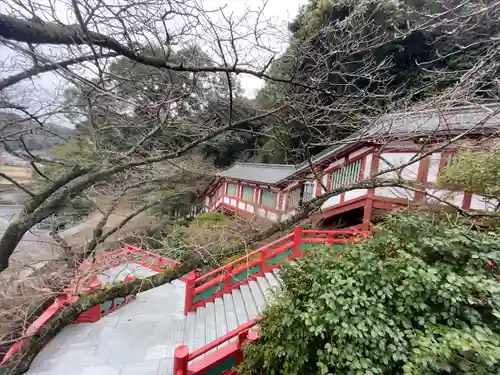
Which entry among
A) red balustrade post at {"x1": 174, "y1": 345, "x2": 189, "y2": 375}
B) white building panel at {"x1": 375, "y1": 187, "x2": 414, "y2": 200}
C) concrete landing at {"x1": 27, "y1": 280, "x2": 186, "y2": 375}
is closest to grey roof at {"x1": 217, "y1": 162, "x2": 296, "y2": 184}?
white building panel at {"x1": 375, "y1": 187, "x2": 414, "y2": 200}

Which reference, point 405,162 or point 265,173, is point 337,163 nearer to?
point 405,162

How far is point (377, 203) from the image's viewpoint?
6.91 meters

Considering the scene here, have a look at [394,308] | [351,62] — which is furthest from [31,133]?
[394,308]

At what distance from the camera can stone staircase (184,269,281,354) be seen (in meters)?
4.89

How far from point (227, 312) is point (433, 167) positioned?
5714 millimetres

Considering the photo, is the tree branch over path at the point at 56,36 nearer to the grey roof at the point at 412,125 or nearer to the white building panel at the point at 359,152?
the grey roof at the point at 412,125

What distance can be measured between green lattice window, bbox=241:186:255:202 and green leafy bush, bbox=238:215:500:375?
413 inches

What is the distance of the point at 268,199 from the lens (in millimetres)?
11930

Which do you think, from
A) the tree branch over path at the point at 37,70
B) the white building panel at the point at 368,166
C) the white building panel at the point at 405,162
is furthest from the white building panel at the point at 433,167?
the tree branch over path at the point at 37,70

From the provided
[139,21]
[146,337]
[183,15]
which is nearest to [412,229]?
[183,15]

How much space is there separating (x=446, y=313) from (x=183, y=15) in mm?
3582

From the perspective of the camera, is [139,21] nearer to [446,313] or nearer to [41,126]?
[41,126]

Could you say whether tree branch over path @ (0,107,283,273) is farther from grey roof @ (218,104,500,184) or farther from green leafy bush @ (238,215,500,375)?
green leafy bush @ (238,215,500,375)

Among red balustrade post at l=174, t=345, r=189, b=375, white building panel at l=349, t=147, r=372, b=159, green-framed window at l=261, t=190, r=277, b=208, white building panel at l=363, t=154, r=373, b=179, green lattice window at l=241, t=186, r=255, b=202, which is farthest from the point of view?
green lattice window at l=241, t=186, r=255, b=202
